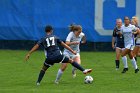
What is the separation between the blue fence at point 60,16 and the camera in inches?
1251

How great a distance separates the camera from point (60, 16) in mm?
32094

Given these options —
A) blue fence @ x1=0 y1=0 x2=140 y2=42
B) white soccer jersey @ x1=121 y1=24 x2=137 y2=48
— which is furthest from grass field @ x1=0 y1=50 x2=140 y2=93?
blue fence @ x1=0 y1=0 x2=140 y2=42

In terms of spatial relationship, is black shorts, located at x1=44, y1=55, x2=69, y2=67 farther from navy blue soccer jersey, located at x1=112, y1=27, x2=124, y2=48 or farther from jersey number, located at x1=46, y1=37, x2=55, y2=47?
navy blue soccer jersey, located at x1=112, y1=27, x2=124, y2=48

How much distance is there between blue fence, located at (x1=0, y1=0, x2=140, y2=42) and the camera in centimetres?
3177

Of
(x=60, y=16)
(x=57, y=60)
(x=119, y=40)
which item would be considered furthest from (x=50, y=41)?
(x=60, y=16)

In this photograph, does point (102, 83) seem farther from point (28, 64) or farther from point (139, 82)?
point (28, 64)

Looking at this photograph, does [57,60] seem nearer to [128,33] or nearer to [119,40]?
[128,33]

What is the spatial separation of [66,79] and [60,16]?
556 inches

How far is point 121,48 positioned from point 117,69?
890 mm

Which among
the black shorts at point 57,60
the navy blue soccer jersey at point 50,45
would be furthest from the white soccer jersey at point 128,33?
the navy blue soccer jersey at point 50,45

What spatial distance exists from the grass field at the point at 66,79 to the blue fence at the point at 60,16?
201 inches

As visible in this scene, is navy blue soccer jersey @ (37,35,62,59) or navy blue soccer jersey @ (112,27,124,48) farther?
navy blue soccer jersey @ (112,27,124,48)

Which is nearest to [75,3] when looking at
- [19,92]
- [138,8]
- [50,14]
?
[50,14]

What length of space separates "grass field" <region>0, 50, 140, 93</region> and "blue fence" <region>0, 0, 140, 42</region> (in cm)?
512
